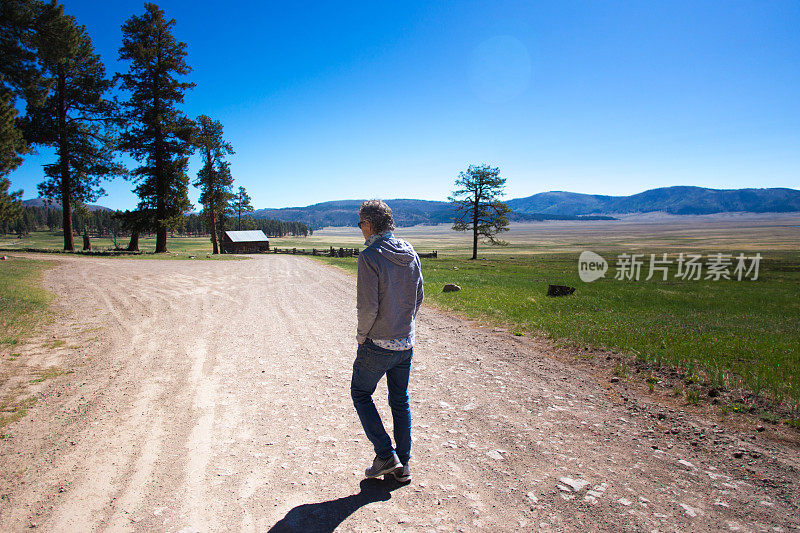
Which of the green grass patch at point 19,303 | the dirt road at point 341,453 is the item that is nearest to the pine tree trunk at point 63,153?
the green grass patch at point 19,303

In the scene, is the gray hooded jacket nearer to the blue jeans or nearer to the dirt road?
the blue jeans

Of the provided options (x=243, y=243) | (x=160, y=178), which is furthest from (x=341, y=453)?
(x=243, y=243)

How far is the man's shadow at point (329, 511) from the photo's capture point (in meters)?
3.25

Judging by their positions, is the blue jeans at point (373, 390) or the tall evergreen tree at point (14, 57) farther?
the tall evergreen tree at point (14, 57)

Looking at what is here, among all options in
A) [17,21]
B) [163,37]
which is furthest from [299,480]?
[163,37]

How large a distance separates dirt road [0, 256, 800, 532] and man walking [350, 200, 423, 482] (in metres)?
0.53

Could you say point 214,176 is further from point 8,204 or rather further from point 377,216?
point 377,216

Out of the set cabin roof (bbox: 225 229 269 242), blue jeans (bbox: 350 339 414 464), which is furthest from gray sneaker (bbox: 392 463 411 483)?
cabin roof (bbox: 225 229 269 242)

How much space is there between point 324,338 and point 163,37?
37606 mm

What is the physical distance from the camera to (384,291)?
3758mm

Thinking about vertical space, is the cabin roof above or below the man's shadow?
above

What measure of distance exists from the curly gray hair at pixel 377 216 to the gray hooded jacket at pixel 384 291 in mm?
129

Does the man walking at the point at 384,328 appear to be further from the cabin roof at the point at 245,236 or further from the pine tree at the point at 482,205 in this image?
the cabin roof at the point at 245,236

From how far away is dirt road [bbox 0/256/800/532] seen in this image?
3.42 meters
